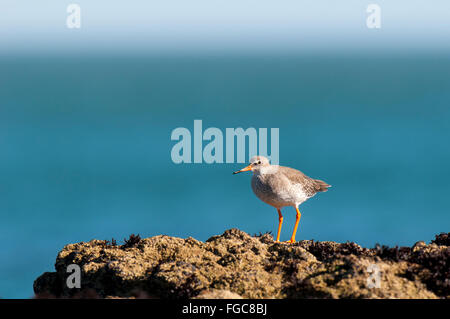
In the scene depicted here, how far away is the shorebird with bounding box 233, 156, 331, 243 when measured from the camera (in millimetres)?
14180

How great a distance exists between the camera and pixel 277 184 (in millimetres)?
14148

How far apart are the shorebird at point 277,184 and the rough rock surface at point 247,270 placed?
11.6 feet

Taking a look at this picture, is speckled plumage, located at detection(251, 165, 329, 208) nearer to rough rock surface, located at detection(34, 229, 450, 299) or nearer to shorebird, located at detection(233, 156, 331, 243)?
shorebird, located at detection(233, 156, 331, 243)

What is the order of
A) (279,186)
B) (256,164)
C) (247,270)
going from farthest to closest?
(256,164) → (279,186) → (247,270)

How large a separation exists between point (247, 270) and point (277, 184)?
5030 mm

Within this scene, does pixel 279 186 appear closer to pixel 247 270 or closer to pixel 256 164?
pixel 256 164

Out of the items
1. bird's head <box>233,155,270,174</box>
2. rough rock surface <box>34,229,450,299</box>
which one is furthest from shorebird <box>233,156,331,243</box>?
rough rock surface <box>34,229,450,299</box>

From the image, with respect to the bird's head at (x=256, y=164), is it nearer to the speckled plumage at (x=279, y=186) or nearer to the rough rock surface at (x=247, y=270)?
the speckled plumage at (x=279, y=186)

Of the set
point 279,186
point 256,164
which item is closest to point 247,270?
point 279,186

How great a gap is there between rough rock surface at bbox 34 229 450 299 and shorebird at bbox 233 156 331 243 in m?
3.55

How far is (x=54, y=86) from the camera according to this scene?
12306 centimetres

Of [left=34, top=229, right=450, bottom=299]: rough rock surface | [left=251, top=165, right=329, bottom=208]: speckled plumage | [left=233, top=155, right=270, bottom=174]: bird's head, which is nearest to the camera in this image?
[left=34, top=229, right=450, bottom=299]: rough rock surface

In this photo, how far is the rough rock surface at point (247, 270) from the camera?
861cm

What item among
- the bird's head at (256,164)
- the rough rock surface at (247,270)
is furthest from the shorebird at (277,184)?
the rough rock surface at (247,270)
